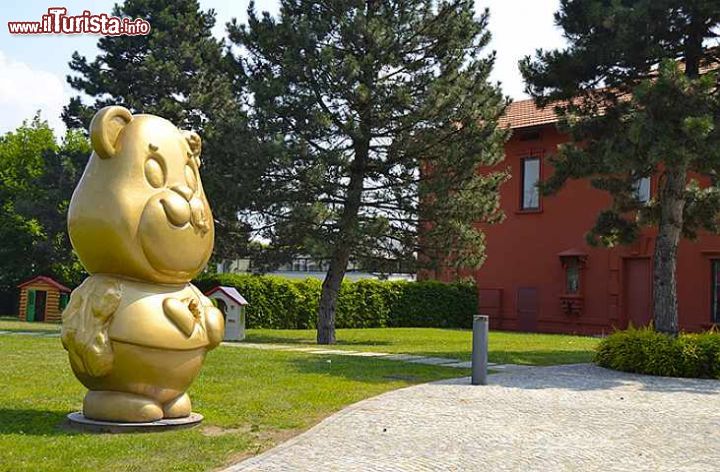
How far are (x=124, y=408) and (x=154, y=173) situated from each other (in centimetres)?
226

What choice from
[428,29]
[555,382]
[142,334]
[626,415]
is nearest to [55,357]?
[142,334]

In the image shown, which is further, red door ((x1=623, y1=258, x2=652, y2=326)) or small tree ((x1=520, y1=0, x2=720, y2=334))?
red door ((x1=623, y1=258, x2=652, y2=326))

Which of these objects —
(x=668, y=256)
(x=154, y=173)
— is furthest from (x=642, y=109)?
(x=154, y=173)

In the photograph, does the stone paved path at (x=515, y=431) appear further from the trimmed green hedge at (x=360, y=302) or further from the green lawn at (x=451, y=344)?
the trimmed green hedge at (x=360, y=302)

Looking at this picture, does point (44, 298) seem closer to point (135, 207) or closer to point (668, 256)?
point (668, 256)

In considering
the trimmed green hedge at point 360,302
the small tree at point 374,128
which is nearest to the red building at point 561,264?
the trimmed green hedge at point 360,302

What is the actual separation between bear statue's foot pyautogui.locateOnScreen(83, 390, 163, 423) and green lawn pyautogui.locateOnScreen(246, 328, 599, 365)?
30.2ft

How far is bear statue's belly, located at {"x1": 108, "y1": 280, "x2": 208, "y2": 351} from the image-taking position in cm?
750

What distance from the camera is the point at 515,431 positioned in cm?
863

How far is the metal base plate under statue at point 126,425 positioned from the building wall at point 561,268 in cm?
1865

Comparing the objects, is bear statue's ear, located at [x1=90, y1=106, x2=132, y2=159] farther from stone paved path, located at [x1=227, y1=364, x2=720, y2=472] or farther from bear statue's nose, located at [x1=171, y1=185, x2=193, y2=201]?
stone paved path, located at [x1=227, y1=364, x2=720, y2=472]

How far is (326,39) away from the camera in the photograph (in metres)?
18.8

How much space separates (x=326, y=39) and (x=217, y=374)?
9460mm

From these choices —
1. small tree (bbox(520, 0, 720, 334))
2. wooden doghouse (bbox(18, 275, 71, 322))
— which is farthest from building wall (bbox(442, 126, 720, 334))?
wooden doghouse (bbox(18, 275, 71, 322))
